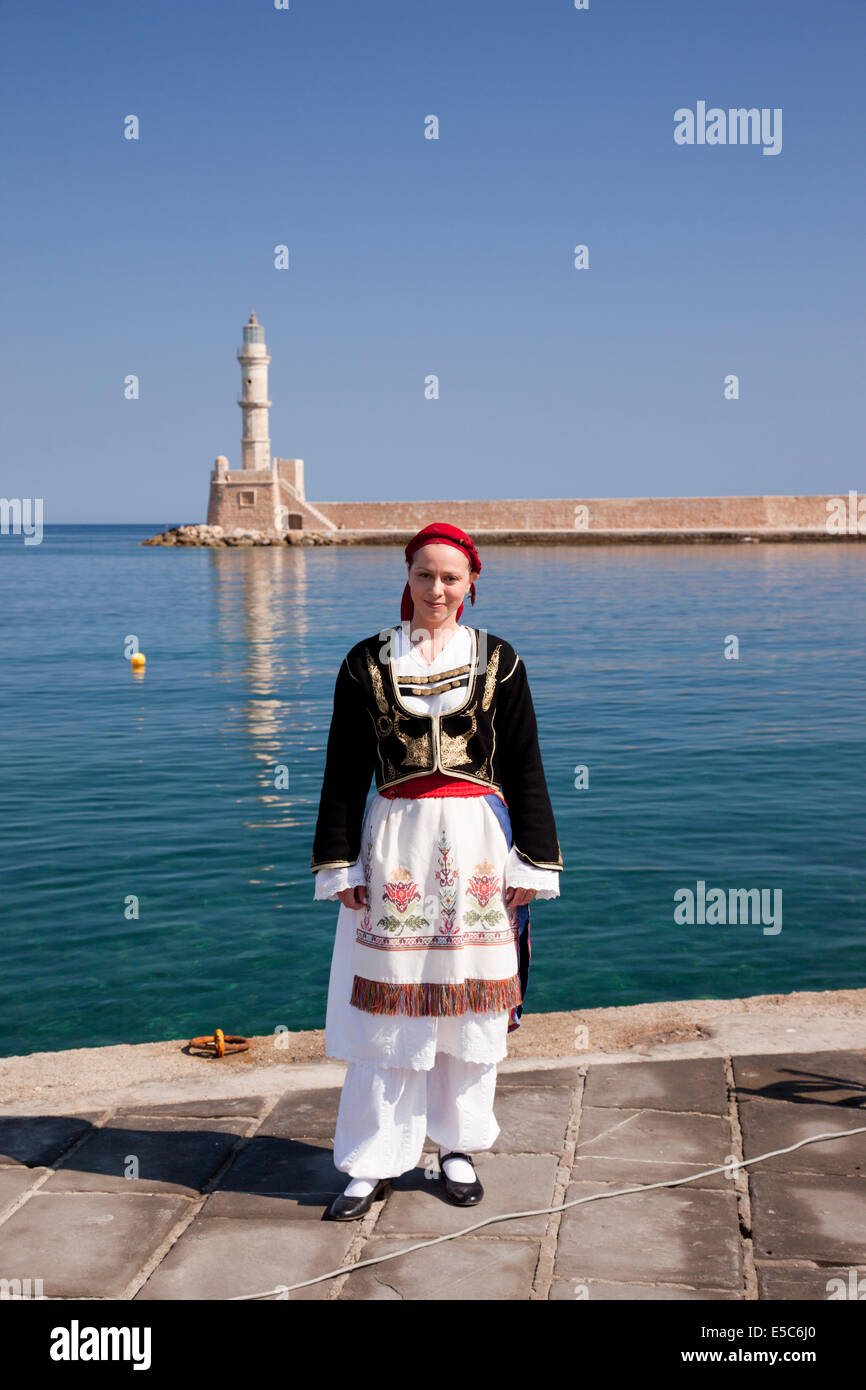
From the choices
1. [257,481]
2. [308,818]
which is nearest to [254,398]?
[257,481]

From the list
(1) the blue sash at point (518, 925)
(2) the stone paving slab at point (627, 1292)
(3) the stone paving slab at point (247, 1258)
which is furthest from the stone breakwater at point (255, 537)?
(2) the stone paving slab at point (627, 1292)

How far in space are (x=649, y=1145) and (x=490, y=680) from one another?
1.51 m

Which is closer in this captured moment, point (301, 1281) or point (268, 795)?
point (301, 1281)

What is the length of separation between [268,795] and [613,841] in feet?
12.0

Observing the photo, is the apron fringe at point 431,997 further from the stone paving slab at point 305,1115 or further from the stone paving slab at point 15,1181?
the stone paving slab at point 15,1181

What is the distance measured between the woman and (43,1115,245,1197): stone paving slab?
0.48 meters

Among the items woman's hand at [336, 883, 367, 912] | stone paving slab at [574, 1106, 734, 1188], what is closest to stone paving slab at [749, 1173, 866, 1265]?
stone paving slab at [574, 1106, 734, 1188]

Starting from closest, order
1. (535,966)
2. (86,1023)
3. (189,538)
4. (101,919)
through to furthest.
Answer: (86,1023), (535,966), (101,919), (189,538)

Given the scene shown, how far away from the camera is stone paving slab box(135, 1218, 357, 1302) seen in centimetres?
319

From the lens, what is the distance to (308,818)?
1141 cm
